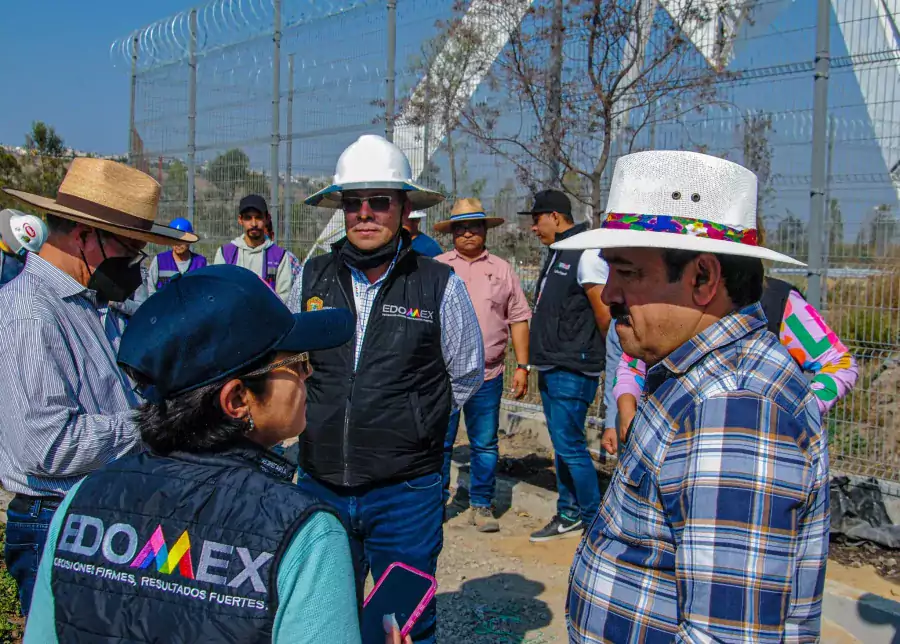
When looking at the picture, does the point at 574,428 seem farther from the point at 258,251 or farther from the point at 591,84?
the point at 258,251

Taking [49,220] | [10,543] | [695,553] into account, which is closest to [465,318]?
[49,220]

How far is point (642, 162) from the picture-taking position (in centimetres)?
174

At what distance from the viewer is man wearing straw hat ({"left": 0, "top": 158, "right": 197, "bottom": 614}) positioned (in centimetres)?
243

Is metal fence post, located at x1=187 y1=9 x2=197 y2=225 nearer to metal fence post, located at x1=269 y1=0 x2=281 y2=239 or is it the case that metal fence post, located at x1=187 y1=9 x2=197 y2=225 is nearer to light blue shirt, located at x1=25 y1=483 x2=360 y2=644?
metal fence post, located at x1=269 y1=0 x2=281 y2=239

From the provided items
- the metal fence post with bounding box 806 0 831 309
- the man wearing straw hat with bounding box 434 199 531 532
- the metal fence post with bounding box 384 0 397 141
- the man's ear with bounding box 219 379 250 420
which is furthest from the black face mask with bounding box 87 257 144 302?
the metal fence post with bounding box 384 0 397 141

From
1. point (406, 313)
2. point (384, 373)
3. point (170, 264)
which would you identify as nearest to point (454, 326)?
point (406, 313)

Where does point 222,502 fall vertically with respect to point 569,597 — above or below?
above

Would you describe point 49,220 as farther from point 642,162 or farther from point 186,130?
point 186,130

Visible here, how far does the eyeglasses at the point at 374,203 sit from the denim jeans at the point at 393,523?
1.10 metres

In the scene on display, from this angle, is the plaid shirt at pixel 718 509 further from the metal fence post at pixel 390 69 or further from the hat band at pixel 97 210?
the metal fence post at pixel 390 69

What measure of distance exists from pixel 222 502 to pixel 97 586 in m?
0.26

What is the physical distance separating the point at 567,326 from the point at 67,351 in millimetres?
3353

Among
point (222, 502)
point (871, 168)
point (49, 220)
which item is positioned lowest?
point (222, 502)

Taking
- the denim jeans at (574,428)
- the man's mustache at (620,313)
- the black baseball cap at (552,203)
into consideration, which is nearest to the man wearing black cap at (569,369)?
the denim jeans at (574,428)
